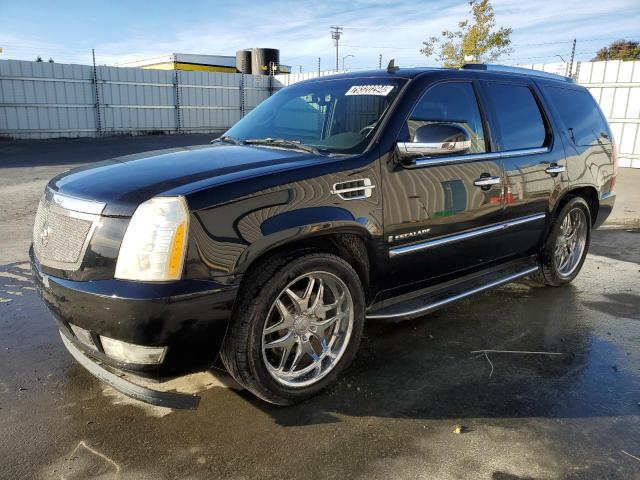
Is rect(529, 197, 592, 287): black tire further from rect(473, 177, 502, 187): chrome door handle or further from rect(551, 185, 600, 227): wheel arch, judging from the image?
rect(473, 177, 502, 187): chrome door handle

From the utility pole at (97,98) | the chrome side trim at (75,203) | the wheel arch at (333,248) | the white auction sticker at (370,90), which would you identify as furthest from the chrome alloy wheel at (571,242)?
the utility pole at (97,98)

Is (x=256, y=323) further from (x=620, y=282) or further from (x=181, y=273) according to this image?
(x=620, y=282)

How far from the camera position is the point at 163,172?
8.98 feet

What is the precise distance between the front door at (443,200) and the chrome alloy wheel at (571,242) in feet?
4.18

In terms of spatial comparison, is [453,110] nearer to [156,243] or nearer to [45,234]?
[156,243]

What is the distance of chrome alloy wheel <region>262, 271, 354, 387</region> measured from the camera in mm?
2854

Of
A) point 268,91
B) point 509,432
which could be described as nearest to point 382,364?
point 509,432

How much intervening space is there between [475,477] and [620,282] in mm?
3774

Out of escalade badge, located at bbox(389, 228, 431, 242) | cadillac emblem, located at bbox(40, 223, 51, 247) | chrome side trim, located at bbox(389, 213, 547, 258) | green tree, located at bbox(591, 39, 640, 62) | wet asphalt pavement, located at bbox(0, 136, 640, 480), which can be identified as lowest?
wet asphalt pavement, located at bbox(0, 136, 640, 480)

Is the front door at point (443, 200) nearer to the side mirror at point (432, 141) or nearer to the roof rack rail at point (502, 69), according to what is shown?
the side mirror at point (432, 141)

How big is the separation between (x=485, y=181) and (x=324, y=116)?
1239mm

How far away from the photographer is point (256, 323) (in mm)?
2584

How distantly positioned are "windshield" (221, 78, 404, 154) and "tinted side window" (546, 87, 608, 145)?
2.03m

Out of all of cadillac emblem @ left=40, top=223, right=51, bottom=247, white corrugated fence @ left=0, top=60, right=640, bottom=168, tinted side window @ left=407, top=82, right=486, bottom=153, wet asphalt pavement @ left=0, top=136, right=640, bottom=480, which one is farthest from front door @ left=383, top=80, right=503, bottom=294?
white corrugated fence @ left=0, top=60, right=640, bottom=168
